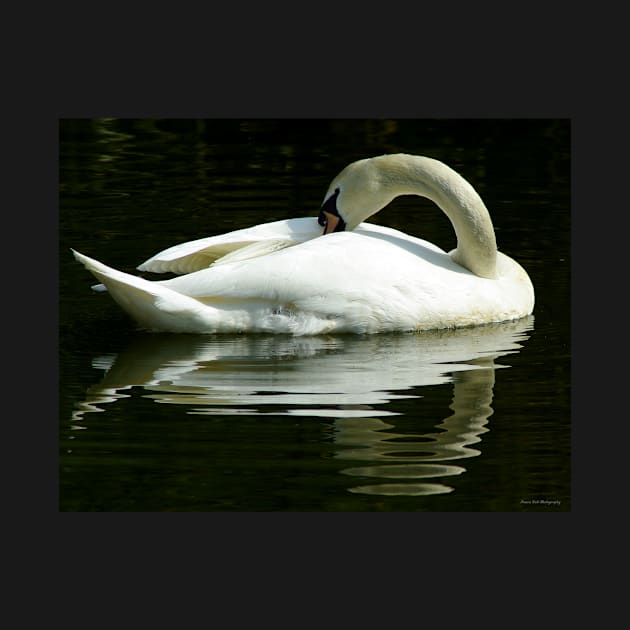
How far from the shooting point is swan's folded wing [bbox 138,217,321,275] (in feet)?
36.7

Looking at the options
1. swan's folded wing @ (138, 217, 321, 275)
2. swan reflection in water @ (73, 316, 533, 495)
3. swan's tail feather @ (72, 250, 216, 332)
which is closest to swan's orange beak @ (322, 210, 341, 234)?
swan's folded wing @ (138, 217, 321, 275)

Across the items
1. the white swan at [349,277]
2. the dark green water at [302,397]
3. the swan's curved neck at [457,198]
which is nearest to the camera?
the dark green water at [302,397]

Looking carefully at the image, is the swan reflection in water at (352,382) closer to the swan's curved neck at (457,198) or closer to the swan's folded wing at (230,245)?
the swan's curved neck at (457,198)

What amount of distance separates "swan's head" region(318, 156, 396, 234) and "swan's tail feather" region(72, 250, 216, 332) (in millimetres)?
1505

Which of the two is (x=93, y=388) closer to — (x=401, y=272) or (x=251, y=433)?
(x=251, y=433)

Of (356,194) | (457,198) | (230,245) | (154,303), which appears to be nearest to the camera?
(154,303)

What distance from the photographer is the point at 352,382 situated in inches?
376

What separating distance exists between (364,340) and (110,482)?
309cm

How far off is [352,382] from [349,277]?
43.6 inches

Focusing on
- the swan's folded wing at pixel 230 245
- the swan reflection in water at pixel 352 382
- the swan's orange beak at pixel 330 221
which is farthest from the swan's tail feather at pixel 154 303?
the swan's orange beak at pixel 330 221

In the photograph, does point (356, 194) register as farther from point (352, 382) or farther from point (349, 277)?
point (352, 382)

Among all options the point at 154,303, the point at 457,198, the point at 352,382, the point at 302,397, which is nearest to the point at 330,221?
the point at 457,198

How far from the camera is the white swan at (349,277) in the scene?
34.0ft

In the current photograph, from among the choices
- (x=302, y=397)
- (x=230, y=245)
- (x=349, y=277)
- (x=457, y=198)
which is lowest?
(x=302, y=397)
